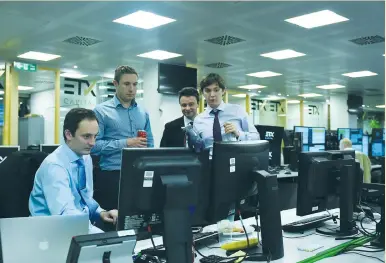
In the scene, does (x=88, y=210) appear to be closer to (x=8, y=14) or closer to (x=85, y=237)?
(x=85, y=237)

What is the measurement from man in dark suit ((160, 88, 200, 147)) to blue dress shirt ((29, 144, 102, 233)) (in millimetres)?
1266

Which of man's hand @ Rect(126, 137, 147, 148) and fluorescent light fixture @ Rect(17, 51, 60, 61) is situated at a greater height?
fluorescent light fixture @ Rect(17, 51, 60, 61)

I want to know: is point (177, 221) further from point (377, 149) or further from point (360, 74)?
point (360, 74)

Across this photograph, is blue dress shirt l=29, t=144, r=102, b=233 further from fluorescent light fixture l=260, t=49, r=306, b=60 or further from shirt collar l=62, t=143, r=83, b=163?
fluorescent light fixture l=260, t=49, r=306, b=60

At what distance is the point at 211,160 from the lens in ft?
5.57

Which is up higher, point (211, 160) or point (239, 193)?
point (211, 160)

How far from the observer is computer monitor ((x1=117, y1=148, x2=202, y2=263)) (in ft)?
4.97

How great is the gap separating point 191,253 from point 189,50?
637 cm

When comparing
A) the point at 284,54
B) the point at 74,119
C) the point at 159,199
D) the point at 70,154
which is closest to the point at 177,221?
the point at 159,199

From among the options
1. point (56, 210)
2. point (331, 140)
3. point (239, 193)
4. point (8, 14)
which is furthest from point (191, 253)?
point (331, 140)

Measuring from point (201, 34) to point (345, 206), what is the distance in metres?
4.73

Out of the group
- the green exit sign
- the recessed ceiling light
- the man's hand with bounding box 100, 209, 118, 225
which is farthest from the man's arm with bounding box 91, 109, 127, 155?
the green exit sign

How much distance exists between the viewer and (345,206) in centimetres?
221

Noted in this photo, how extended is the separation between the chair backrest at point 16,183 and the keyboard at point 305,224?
4.66ft
